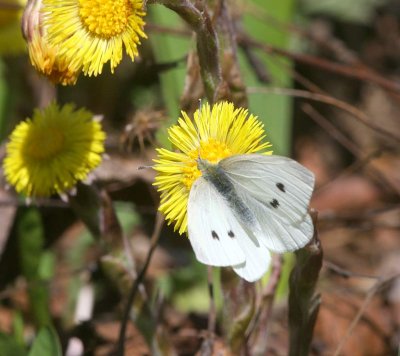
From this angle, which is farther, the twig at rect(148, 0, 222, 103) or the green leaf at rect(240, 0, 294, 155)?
the green leaf at rect(240, 0, 294, 155)

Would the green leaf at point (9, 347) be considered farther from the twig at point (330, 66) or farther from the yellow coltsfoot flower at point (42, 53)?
the twig at point (330, 66)

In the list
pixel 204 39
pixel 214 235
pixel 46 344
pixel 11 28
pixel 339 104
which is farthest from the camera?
pixel 11 28

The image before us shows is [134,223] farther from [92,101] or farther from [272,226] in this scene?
[272,226]

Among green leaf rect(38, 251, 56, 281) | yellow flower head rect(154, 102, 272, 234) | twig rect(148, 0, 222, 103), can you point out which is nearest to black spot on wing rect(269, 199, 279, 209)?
yellow flower head rect(154, 102, 272, 234)

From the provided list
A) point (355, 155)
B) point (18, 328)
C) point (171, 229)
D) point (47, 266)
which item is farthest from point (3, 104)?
point (355, 155)

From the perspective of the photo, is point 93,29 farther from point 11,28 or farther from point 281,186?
point 11,28

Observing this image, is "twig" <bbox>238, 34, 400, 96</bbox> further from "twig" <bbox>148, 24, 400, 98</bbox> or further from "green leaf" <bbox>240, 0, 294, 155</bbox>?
"green leaf" <bbox>240, 0, 294, 155</bbox>

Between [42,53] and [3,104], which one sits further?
[3,104]
